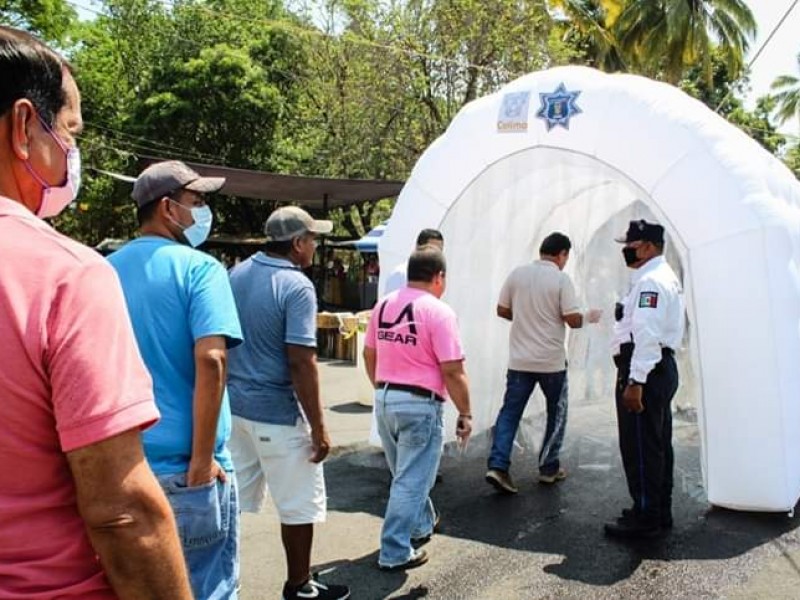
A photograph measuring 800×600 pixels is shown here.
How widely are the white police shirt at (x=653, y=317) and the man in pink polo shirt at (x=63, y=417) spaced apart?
3.67 m

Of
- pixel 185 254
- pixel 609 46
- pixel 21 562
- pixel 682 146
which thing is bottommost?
pixel 21 562

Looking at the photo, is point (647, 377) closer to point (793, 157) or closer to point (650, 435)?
point (650, 435)

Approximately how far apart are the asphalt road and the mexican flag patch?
4.85 feet

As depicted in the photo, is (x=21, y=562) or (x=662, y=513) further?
(x=662, y=513)

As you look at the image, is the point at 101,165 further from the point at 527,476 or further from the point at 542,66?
the point at 527,476

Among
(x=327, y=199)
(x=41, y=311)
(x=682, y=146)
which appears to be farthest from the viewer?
(x=327, y=199)

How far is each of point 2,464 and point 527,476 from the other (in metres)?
5.41

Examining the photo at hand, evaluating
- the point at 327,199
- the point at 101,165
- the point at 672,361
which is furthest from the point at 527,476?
the point at 101,165

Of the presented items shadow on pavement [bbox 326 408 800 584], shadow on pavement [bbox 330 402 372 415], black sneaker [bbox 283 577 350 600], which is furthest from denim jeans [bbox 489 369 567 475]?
shadow on pavement [bbox 330 402 372 415]

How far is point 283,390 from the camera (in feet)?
11.8

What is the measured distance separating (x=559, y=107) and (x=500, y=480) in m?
2.85

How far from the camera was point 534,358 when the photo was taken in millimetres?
5945

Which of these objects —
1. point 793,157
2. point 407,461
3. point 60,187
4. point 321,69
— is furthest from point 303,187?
point 793,157

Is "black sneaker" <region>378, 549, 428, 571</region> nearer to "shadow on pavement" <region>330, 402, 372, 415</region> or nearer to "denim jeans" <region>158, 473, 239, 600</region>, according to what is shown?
"denim jeans" <region>158, 473, 239, 600</region>
